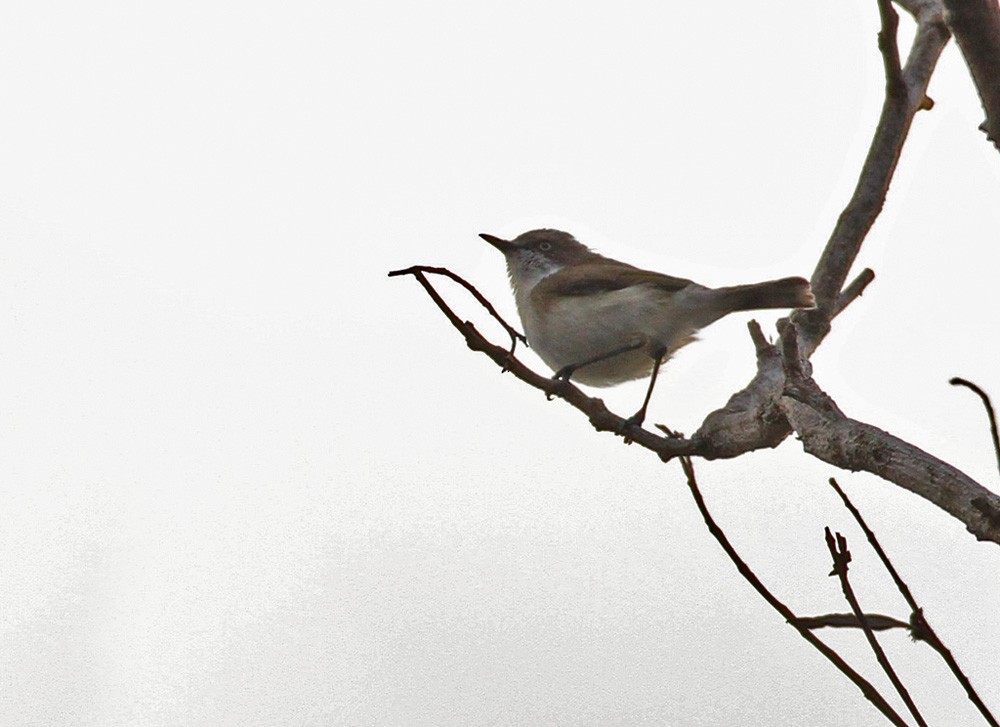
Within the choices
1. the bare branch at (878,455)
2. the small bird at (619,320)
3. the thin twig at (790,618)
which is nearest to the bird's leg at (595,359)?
the small bird at (619,320)

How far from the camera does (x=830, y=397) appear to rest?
4523mm

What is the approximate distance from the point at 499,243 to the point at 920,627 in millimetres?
6412

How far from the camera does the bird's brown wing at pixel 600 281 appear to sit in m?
7.27

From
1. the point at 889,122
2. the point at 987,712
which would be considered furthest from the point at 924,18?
the point at 987,712

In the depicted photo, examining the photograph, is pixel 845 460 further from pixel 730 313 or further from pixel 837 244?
pixel 730 313

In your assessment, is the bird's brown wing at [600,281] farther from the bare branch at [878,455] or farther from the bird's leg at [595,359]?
the bare branch at [878,455]

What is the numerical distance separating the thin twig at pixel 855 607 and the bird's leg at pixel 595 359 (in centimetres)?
376

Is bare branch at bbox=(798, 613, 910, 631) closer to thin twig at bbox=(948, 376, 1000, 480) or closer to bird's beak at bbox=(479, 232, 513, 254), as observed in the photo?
thin twig at bbox=(948, 376, 1000, 480)

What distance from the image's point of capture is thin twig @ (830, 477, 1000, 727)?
2.58 metres

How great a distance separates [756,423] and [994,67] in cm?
215

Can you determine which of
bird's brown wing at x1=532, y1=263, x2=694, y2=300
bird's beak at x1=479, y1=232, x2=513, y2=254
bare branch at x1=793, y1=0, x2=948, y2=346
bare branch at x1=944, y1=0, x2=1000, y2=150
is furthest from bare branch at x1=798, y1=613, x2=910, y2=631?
bird's beak at x1=479, y1=232, x2=513, y2=254

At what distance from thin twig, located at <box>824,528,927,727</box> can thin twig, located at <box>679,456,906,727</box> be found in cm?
5

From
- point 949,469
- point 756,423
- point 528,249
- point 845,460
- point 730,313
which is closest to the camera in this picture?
point 949,469

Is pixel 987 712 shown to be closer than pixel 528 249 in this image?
Yes
